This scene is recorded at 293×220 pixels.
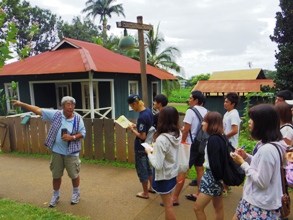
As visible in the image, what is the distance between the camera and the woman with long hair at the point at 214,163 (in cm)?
240

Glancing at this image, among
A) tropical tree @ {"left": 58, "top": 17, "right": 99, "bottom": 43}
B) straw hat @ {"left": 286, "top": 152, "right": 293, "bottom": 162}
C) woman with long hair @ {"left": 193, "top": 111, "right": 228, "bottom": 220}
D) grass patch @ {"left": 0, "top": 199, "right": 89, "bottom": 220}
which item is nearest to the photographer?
straw hat @ {"left": 286, "top": 152, "right": 293, "bottom": 162}

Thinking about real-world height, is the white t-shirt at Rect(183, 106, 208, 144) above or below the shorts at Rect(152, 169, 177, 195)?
above

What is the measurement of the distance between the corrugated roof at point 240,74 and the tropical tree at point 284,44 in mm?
21183

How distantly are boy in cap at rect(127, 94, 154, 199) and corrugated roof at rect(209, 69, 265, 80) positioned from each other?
88.4ft

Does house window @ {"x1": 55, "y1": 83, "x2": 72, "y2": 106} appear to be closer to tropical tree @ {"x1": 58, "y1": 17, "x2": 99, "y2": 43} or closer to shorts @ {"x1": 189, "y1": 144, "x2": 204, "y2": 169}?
shorts @ {"x1": 189, "y1": 144, "x2": 204, "y2": 169}

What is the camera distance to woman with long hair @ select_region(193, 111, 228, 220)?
7.88 feet

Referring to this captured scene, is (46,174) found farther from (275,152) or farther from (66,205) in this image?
(275,152)

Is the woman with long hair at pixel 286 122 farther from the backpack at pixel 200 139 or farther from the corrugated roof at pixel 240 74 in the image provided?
the corrugated roof at pixel 240 74

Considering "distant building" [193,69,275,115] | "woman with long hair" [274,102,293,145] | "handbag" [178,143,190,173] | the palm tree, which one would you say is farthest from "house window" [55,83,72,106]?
the palm tree

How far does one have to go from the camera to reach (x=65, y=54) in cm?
1234

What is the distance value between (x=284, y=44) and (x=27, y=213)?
8.24 meters

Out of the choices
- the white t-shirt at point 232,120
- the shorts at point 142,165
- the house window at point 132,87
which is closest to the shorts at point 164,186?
the shorts at point 142,165

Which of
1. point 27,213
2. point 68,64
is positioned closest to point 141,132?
point 27,213

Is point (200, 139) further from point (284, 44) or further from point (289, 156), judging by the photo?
point (284, 44)
